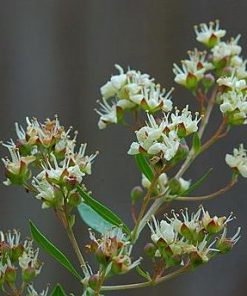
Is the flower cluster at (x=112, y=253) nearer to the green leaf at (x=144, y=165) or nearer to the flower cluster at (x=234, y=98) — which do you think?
the green leaf at (x=144, y=165)

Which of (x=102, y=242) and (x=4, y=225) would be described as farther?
(x=4, y=225)

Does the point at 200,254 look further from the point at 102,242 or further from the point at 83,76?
the point at 83,76

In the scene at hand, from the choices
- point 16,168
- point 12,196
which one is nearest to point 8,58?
point 12,196

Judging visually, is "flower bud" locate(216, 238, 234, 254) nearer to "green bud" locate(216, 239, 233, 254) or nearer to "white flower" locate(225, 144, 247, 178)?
"green bud" locate(216, 239, 233, 254)

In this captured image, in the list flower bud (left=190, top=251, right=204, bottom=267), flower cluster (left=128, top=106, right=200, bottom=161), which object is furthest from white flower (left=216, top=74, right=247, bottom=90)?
flower bud (left=190, top=251, right=204, bottom=267)

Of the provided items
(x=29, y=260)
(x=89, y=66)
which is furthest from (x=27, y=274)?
(x=89, y=66)

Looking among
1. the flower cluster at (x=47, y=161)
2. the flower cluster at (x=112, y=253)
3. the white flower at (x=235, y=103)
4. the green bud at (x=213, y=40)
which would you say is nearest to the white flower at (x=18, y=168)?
the flower cluster at (x=47, y=161)
